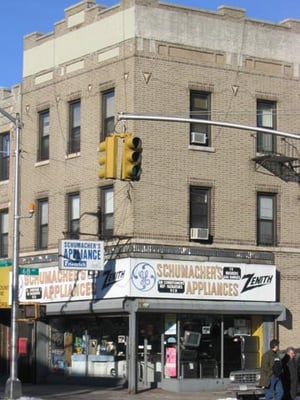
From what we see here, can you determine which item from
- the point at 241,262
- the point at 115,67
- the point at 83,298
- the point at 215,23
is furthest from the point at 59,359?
the point at 215,23

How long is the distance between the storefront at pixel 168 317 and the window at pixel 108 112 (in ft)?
15.1

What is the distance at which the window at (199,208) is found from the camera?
28.9 metres

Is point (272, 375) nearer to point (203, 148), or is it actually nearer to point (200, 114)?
point (203, 148)

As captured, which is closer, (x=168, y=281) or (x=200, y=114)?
(x=168, y=281)

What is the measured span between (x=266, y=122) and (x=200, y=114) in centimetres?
266

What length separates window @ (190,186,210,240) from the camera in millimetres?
28906

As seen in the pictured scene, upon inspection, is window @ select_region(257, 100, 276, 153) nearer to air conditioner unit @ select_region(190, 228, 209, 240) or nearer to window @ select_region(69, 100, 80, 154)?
air conditioner unit @ select_region(190, 228, 209, 240)

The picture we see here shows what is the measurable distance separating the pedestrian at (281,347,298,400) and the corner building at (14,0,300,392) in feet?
25.7

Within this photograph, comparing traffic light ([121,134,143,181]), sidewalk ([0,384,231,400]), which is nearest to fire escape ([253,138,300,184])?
sidewalk ([0,384,231,400])

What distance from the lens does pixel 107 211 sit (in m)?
29.1

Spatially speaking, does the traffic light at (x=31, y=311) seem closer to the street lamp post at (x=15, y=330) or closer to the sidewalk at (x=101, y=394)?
the street lamp post at (x=15, y=330)

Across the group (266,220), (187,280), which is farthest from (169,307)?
(266,220)

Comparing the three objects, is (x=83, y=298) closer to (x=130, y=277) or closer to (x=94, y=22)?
(x=130, y=277)

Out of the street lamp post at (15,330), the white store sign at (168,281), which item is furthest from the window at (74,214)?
the street lamp post at (15,330)
